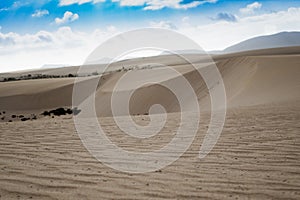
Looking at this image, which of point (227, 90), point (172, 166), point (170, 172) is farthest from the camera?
point (227, 90)

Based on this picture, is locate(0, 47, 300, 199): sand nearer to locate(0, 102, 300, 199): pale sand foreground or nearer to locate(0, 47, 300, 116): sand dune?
locate(0, 102, 300, 199): pale sand foreground

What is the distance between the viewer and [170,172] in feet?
13.9

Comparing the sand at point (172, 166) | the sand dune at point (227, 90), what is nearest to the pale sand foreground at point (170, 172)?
the sand at point (172, 166)

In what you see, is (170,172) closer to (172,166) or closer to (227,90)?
(172,166)

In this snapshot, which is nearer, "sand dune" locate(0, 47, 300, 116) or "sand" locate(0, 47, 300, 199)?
"sand" locate(0, 47, 300, 199)

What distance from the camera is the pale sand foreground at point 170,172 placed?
11.4 ft

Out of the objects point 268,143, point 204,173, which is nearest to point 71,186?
point 204,173

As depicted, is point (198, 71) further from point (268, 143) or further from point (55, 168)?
point (55, 168)

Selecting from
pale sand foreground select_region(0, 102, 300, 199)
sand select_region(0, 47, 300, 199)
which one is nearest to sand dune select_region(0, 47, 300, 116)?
sand select_region(0, 47, 300, 199)

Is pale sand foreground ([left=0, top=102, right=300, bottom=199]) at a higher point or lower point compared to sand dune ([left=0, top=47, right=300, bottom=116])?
lower

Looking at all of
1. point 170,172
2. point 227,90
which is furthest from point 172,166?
point 227,90

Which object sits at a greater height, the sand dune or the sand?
the sand dune

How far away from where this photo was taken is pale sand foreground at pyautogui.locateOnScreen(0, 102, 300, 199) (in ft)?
11.4

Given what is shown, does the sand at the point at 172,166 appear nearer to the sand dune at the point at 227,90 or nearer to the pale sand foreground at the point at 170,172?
the pale sand foreground at the point at 170,172
